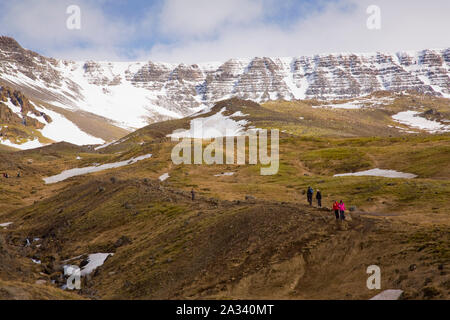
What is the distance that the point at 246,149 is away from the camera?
125312 mm

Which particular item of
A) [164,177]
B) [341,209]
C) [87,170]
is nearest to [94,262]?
[341,209]

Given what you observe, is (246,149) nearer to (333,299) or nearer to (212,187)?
(212,187)

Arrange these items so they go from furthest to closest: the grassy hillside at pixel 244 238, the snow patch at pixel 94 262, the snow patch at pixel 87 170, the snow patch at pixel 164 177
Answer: the snow patch at pixel 87 170 < the snow patch at pixel 164 177 < the snow patch at pixel 94 262 < the grassy hillside at pixel 244 238

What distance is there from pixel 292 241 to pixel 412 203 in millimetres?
24104

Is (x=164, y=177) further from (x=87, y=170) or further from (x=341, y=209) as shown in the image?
(x=341, y=209)

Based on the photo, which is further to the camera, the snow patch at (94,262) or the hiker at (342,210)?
the snow patch at (94,262)

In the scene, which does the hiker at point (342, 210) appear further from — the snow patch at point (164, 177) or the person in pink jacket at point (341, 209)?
the snow patch at point (164, 177)

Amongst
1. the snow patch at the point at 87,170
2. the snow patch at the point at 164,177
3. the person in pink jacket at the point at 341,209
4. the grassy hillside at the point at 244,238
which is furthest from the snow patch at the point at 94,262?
the snow patch at the point at 87,170

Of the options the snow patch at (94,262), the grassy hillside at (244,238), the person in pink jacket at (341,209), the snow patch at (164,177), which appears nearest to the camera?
the grassy hillside at (244,238)

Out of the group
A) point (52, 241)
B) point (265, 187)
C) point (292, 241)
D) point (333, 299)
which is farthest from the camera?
point (265, 187)

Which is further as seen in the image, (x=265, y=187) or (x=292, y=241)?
(x=265, y=187)

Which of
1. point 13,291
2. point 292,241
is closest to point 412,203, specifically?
point 292,241

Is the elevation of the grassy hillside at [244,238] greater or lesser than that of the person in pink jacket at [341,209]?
lesser

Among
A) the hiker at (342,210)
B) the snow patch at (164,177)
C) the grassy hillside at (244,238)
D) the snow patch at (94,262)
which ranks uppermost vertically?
the snow patch at (164,177)
